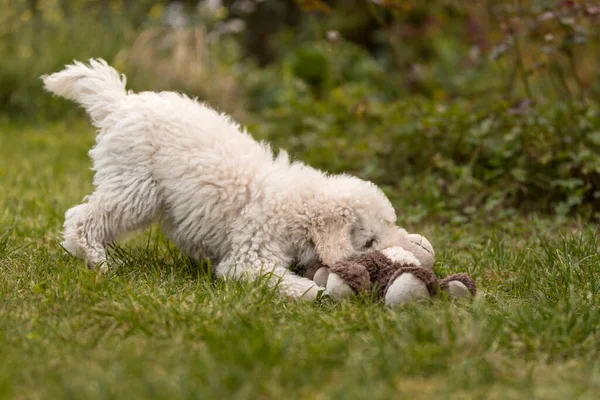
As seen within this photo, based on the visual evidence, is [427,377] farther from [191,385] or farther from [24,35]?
[24,35]

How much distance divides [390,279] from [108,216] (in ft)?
4.53

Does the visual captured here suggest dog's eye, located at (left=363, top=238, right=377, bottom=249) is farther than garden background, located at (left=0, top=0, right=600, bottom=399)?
Yes

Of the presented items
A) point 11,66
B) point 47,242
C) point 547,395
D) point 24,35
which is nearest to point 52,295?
point 47,242

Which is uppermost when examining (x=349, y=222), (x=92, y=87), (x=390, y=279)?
(x=92, y=87)

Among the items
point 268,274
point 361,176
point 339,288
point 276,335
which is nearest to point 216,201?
point 268,274

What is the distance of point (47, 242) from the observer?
4.16 m

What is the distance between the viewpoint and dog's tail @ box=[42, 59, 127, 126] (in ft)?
12.4

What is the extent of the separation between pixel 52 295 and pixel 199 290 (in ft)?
2.05

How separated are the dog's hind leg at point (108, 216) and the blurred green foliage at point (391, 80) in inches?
94.4

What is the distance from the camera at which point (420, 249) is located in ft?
11.6

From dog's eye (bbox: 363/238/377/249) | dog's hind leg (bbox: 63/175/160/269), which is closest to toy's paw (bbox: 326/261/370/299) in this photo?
dog's eye (bbox: 363/238/377/249)

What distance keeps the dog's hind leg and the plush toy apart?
88 cm

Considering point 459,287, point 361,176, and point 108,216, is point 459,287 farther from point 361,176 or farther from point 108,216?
point 361,176

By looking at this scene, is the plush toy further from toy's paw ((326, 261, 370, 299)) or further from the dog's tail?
the dog's tail
